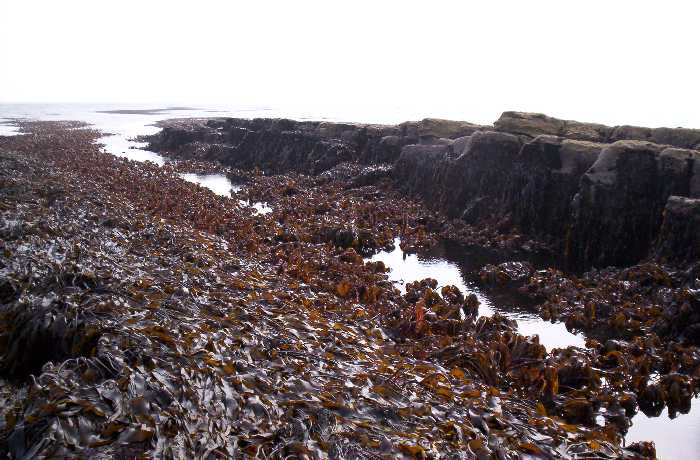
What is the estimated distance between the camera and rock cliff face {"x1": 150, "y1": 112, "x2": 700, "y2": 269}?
948cm

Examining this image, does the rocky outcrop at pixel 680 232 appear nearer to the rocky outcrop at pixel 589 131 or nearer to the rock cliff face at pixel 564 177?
the rock cliff face at pixel 564 177

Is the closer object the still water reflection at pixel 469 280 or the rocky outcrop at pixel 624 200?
the still water reflection at pixel 469 280

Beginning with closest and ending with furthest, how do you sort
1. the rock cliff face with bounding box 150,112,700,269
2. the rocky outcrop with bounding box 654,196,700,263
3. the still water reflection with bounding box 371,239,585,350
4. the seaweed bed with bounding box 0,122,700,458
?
the seaweed bed with bounding box 0,122,700,458
the still water reflection with bounding box 371,239,585,350
the rocky outcrop with bounding box 654,196,700,263
the rock cliff face with bounding box 150,112,700,269

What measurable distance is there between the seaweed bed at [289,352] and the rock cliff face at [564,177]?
1348 mm

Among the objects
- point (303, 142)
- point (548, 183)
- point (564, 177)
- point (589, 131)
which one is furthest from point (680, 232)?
point (303, 142)

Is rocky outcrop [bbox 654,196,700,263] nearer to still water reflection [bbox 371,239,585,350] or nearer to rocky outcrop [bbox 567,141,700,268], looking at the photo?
rocky outcrop [bbox 567,141,700,268]

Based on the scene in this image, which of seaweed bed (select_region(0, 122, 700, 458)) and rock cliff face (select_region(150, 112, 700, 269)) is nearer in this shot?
seaweed bed (select_region(0, 122, 700, 458))

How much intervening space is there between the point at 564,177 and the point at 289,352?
991 cm

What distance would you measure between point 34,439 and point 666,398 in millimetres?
6000

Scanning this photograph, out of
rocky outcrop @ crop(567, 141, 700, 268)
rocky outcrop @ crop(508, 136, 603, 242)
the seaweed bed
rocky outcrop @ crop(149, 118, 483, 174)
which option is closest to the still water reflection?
the seaweed bed

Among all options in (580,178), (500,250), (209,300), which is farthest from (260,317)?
(580,178)

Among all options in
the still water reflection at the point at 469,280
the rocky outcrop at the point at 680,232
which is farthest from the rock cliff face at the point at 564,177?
the still water reflection at the point at 469,280

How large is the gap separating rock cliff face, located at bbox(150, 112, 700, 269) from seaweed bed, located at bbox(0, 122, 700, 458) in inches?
53.1

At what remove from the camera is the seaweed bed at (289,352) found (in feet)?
10.0
